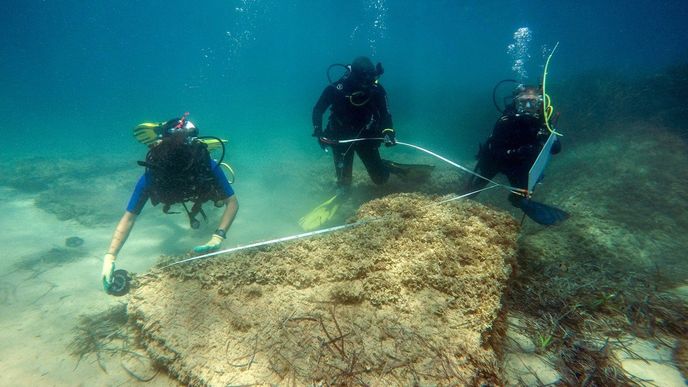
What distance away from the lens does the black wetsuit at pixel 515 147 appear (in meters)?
5.57

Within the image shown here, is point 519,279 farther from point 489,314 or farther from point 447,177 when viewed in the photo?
point 447,177

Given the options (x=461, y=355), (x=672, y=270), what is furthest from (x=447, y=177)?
(x=461, y=355)

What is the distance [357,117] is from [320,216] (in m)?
2.39

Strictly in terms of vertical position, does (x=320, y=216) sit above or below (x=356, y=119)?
below

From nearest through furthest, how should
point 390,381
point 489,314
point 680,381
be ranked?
point 390,381 → point 489,314 → point 680,381

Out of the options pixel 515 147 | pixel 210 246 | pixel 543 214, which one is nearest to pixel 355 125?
pixel 515 147

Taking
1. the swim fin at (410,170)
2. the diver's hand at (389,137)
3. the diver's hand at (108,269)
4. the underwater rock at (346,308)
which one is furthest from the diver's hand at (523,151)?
the diver's hand at (108,269)

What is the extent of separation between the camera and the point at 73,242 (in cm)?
673

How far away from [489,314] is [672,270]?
12.7ft

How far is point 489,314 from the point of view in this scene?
212 centimetres

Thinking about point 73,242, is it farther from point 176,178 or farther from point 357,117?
point 357,117

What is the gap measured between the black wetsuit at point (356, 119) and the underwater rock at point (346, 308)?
3.60m

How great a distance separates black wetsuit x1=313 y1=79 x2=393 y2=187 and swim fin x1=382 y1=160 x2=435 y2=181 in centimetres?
19

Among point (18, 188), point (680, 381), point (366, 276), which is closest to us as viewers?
point (680, 381)
